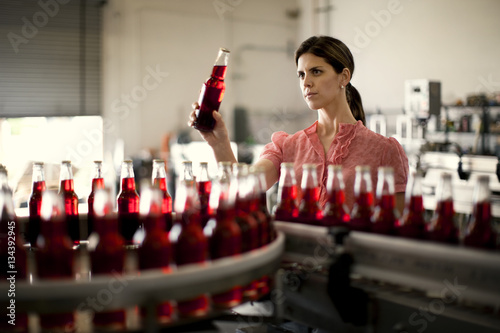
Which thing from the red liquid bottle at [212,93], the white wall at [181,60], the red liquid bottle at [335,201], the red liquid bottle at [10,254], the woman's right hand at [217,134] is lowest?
the red liquid bottle at [10,254]

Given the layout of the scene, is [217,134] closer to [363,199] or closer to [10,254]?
[363,199]

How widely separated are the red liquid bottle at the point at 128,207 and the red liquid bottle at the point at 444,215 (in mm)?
804

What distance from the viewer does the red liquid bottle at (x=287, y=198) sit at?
1378 millimetres

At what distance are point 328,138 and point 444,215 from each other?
1029 millimetres

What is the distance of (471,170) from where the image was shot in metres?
4.95

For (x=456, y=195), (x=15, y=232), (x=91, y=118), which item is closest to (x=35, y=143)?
(x=91, y=118)

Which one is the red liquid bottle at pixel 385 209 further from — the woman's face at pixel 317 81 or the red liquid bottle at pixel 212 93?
the woman's face at pixel 317 81

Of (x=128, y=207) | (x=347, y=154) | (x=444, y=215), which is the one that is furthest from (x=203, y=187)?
(x=347, y=154)

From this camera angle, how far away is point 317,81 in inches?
81.7

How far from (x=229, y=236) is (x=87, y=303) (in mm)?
339

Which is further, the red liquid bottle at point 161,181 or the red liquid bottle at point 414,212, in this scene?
the red liquid bottle at point 161,181

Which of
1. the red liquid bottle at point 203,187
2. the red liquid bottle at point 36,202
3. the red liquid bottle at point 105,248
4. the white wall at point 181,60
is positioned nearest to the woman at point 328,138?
the red liquid bottle at point 203,187

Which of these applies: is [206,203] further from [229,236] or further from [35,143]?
[35,143]

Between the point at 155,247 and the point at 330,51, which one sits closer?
the point at 155,247
